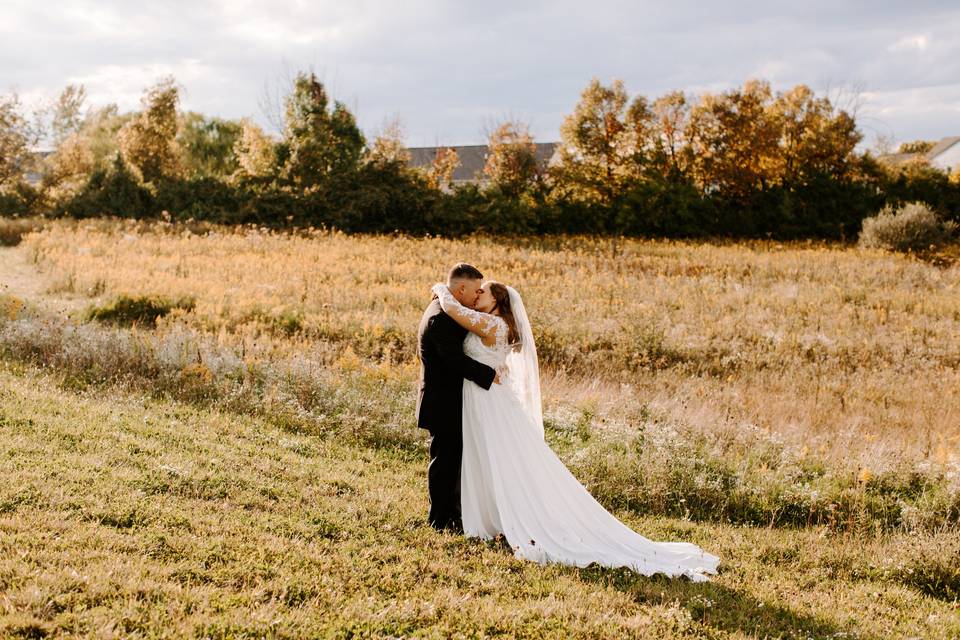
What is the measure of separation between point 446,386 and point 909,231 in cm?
2760

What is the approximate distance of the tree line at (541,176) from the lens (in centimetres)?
3269

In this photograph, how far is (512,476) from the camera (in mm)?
6207

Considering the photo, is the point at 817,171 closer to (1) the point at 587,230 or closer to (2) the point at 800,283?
(1) the point at 587,230

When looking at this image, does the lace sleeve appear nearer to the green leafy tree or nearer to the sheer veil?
the sheer veil

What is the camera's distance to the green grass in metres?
4.29

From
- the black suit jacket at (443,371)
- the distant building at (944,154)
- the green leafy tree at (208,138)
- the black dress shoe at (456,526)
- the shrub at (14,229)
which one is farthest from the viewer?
the distant building at (944,154)

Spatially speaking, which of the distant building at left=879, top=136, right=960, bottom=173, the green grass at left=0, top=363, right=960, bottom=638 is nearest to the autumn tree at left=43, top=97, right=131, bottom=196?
the green grass at left=0, top=363, right=960, bottom=638

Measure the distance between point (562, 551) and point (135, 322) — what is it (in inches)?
416

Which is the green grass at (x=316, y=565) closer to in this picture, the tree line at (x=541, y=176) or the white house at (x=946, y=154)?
the tree line at (x=541, y=176)

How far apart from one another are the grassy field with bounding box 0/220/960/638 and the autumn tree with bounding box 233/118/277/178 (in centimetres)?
1690

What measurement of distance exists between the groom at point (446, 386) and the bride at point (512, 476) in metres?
0.09

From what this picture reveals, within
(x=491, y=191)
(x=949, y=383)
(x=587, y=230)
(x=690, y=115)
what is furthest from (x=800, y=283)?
(x=690, y=115)

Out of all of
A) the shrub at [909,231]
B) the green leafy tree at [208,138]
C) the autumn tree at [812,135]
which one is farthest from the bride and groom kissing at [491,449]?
the green leafy tree at [208,138]

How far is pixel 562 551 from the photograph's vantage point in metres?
5.90
